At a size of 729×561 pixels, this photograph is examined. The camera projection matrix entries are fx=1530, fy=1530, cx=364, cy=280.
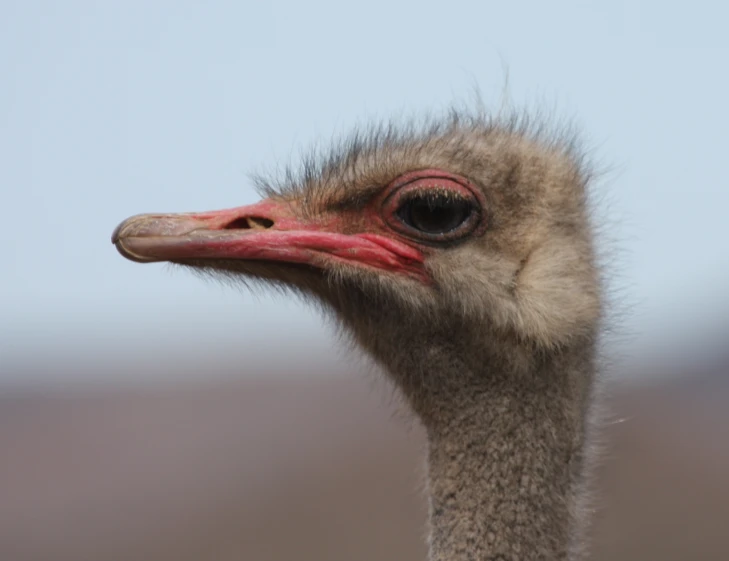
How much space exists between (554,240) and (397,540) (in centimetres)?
1212

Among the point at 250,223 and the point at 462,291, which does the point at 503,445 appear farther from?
the point at 250,223

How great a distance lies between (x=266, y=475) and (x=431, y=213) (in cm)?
1538

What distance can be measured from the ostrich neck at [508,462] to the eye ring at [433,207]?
1.26 feet

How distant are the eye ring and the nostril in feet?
1.06

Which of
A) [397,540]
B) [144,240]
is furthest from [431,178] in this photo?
[397,540]

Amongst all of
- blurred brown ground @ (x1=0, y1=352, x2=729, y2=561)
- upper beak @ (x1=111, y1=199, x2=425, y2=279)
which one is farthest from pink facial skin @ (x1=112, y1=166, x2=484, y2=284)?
blurred brown ground @ (x1=0, y1=352, x2=729, y2=561)

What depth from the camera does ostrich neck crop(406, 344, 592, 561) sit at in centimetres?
385

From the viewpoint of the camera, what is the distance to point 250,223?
411 cm

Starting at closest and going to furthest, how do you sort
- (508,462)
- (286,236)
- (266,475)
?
1. (508,462)
2. (286,236)
3. (266,475)

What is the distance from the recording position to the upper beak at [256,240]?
3.89m

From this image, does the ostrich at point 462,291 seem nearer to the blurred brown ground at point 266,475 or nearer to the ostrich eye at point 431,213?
the ostrich eye at point 431,213

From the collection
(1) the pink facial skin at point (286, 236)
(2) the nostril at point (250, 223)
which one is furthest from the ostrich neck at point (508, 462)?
(2) the nostril at point (250, 223)

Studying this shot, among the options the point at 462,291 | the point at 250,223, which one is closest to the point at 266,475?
the point at 250,223

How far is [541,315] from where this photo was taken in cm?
399
